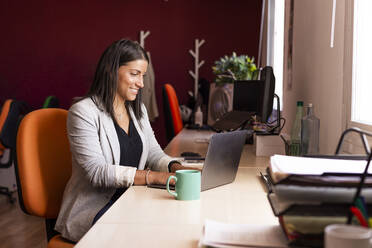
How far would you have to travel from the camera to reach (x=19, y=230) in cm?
348

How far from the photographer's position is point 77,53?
19.7 feet

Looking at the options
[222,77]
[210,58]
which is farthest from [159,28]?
[222,77]

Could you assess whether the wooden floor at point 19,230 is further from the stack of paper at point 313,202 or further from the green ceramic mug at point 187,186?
the stack of paper at point 313,202

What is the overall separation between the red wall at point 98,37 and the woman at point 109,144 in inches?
152

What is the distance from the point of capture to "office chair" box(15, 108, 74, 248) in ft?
5.44

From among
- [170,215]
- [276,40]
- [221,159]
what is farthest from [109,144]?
[276,40]

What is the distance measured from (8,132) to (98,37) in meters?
2.08

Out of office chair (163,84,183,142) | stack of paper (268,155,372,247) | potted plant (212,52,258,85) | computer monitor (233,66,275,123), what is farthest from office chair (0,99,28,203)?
stack of paper (268,155,372,247)

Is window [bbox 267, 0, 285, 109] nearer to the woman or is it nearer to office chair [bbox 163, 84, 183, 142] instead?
office chair [bbox 163, 84, 183, 142]

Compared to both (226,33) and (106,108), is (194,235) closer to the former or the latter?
(106,108)

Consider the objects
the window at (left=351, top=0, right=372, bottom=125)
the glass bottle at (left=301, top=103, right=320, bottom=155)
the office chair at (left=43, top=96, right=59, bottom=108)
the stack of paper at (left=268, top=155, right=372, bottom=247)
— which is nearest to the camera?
the stack of paper at (left=268, top=155, right=372, bottom=247)

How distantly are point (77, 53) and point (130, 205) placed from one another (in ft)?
16.6

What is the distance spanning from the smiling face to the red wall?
13.1ft

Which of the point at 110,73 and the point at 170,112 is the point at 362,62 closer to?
the point at 110,73
